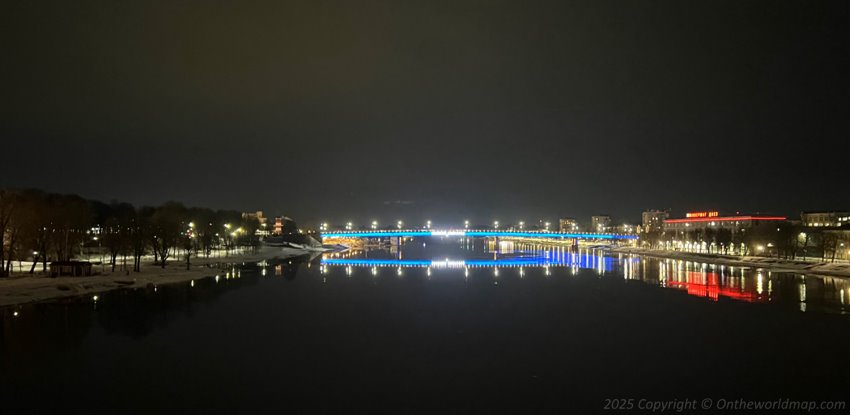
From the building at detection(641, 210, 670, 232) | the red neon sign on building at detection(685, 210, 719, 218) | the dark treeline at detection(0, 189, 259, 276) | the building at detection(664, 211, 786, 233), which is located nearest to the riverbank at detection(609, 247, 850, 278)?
→ the building at detection(664, 211, 786, 233)

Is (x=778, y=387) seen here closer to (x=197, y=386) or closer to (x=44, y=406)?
(x=197, y=386)

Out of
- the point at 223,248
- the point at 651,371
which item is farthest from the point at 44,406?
the point at 223,248

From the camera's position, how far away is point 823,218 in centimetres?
11606

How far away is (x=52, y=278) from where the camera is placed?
40094 mm

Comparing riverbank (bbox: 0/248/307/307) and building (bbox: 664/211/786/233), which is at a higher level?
building (bbox: 664/211/786/233)

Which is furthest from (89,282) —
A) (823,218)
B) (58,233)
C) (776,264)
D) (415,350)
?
(823,218)

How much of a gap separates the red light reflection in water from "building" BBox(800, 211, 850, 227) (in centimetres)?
7638

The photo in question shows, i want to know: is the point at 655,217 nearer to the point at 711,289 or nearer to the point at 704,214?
the point at 704,214

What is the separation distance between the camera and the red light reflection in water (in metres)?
38.2

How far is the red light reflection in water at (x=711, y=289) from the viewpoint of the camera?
3822 centimetres

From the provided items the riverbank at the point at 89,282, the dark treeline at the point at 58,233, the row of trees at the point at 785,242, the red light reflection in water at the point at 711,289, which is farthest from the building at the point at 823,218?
the dark treeline at the point at 58,233

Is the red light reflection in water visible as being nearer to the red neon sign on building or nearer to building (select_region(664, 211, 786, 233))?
building (select_region(664, 211, 786, 233))

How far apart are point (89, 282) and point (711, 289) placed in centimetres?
4751

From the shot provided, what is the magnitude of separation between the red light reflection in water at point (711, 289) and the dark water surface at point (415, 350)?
566mm
